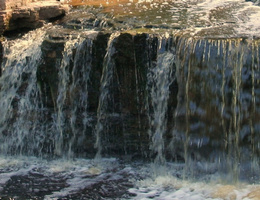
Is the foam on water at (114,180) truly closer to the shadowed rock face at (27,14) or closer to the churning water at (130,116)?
the churning water at (130,116)

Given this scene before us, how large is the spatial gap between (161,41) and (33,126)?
7.43 feet

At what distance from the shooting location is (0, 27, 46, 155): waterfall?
7.22 metres

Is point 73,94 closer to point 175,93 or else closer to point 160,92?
point 160,92

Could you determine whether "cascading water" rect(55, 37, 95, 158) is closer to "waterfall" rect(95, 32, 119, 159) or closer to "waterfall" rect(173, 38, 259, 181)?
"waterfall" rect(95, 32, 119, 159)

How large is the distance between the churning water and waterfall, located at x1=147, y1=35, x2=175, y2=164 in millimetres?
14

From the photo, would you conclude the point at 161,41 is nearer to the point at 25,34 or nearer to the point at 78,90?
the point at 78,90

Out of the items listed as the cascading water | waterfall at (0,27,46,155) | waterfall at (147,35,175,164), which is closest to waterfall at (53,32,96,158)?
the cascading water

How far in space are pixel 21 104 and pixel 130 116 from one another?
1656 millimetres

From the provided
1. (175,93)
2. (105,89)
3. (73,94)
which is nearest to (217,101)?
(175,93)

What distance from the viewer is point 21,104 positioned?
23.8 ft

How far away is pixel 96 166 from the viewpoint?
6.83 metres

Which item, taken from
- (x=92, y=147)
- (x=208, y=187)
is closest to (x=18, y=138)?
(x=92, y=147)

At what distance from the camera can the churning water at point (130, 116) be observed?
6309 mm

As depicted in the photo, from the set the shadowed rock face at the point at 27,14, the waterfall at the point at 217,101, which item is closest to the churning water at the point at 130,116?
the waterfall at the point at 217,101
